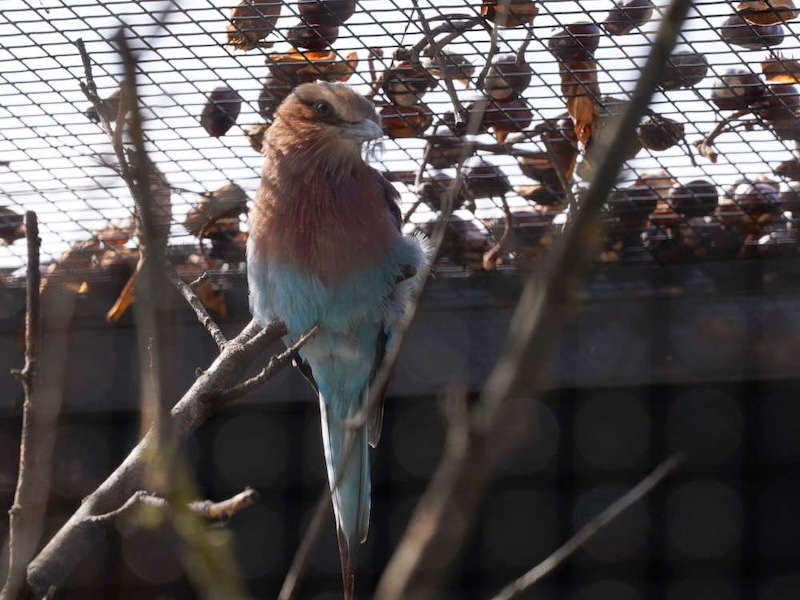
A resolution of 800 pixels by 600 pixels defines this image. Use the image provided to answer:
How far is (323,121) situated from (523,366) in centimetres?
179

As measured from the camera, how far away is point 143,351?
128 centimetres

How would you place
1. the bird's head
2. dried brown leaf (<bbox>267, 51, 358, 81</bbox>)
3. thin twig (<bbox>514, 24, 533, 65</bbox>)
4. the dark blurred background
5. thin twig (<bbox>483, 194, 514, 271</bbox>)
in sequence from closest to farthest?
thin twig (<bbox>514, 24, 533, 65</bbox>)
dried brown leaf (<bbox>267, 51, 358, 81</bbox>)
the bird's head
thin twig (<bbox>483, 194, 514, 271</bbox>)
the dark blurred background

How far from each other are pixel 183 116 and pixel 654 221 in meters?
1.03

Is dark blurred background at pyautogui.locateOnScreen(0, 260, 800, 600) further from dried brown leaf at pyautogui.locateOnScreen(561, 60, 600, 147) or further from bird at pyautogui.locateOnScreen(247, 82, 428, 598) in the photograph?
dried brown leaf at pyautogui.locateOnScreen(561, 60, 600, 147)

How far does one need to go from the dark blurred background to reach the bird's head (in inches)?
23.0

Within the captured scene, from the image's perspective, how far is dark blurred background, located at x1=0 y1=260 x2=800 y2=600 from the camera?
262 cm

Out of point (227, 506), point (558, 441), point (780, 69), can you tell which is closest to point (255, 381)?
point (227, 506)

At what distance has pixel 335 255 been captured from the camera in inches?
85.7

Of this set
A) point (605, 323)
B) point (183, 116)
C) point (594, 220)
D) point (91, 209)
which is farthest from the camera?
point (605, 323)

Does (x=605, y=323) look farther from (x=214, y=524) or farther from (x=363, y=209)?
(x=214, y=524)

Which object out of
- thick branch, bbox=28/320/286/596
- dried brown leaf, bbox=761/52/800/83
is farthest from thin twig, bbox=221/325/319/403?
dried brown leaf, bbox=761/52/800/83

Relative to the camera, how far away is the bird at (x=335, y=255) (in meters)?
2.16

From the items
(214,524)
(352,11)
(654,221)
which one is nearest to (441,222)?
(214,524)

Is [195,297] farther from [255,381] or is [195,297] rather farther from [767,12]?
[767,12]
